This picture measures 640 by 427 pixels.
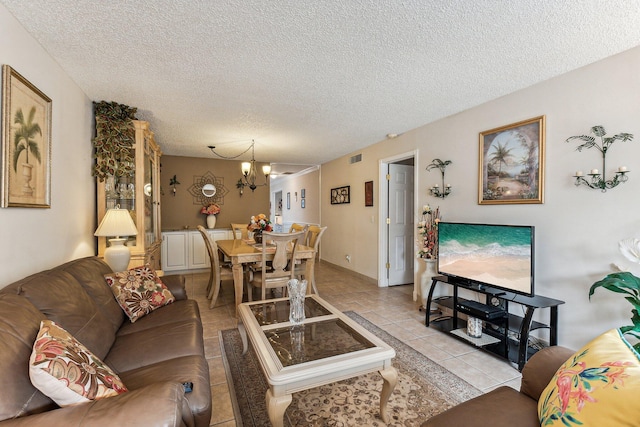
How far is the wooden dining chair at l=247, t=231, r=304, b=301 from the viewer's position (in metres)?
3.32

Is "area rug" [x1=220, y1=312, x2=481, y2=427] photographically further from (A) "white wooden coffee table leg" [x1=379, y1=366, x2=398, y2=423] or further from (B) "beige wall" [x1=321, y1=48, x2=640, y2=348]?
(B) "beige wall" [x1=321, y1=48, x2=640, y2=348]

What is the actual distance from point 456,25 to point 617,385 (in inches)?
74.3

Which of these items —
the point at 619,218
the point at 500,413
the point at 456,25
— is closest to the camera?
the point at 500,413

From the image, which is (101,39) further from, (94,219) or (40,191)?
(94,219)

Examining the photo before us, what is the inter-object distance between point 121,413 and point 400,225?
14.7 ft

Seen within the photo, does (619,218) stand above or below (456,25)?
below

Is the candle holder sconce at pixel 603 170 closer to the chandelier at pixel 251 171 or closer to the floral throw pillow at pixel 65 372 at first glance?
the floral throw pillow at pixel 65 372

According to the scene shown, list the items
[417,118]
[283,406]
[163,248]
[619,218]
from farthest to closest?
1. [163,248]
2. [417,118]
3. [619,218]
4. [283,406]

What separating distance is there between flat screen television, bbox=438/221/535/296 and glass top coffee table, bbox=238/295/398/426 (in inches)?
59.4

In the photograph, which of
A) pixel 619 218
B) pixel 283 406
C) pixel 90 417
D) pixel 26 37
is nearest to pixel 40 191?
pixel 26 37

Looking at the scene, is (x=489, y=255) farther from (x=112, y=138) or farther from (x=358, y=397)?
(x=112, y=138)

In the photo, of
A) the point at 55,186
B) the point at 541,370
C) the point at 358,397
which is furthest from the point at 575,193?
the point at 55,186

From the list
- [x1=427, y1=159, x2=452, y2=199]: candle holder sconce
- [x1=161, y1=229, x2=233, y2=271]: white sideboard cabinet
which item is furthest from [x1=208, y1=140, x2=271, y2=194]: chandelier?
[x1=427, y1=159, x2=452, y2=199]: candle holder sconce

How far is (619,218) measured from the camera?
6.93 feet
